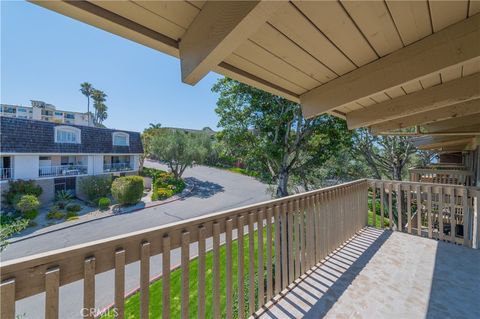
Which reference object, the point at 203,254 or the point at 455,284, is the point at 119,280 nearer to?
the point at 203,254

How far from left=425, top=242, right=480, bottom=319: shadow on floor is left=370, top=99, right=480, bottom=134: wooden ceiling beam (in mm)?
1787

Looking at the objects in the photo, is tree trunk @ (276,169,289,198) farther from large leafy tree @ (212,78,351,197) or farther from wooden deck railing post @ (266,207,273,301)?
wooden deck railing post @ (266,207,273,301)

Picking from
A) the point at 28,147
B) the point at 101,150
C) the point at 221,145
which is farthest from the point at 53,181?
the point at 221,145

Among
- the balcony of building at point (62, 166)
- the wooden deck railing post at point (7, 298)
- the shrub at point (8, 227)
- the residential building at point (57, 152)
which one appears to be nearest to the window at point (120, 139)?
the residential building at point (57, 152)

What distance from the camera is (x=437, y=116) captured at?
2.62m

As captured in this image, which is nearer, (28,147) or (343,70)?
(343,70)

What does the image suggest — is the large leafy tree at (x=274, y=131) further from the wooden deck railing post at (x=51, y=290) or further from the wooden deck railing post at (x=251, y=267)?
the wooden deck railing post at (x=51, y=290)

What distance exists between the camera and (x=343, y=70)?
171 centimetres

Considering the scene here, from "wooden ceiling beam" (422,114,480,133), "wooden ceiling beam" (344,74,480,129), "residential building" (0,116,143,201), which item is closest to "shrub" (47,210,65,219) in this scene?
"residential building" (0,116,143,201)

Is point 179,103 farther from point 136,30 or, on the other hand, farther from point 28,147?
point 136,30

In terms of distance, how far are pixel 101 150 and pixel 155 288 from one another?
14501mm

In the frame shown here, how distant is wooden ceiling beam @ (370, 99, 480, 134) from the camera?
226 centimetres

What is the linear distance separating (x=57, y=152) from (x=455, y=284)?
695 inches

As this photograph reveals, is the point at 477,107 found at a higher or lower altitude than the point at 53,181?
higher
